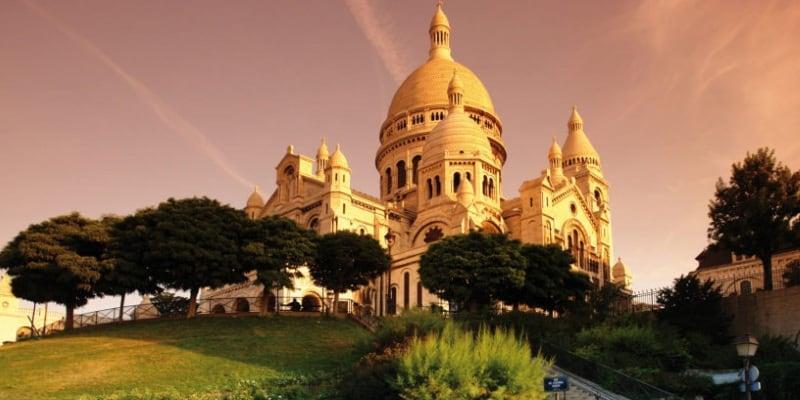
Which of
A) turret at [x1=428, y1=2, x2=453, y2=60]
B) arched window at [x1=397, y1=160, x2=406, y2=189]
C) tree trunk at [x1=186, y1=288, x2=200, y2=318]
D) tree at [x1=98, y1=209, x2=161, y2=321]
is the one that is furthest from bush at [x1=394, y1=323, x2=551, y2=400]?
turret at [x1=428, y1=2, x2=453, y2=60]

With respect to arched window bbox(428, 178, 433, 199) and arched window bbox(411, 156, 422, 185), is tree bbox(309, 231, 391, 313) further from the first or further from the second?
arched window bbox(411, 156, 422, 185)

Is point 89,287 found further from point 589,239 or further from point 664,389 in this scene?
point 589,239

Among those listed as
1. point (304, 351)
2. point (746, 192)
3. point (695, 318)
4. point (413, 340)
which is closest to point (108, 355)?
point (304, 351)

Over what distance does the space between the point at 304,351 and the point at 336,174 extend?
29.1 meters

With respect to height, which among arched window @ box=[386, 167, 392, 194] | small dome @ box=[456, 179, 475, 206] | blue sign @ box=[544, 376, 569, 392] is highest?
arched window @ box=[386, 167, 392, 194]

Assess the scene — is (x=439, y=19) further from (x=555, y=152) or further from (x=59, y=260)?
(x=59, y=260)

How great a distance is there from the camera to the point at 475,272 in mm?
46625

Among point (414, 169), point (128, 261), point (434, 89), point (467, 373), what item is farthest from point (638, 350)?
point (434, 89)

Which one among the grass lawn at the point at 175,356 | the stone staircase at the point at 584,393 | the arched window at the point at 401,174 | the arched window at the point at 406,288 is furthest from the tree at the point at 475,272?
the arched window at the point at 401,174

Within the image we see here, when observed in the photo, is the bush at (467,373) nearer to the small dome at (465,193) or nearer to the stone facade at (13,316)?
the small dome at (465,193)

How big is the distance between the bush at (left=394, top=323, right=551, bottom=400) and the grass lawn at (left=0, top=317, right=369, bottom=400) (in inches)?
309

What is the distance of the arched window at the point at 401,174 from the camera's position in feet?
272

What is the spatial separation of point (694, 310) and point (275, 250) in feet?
75.7

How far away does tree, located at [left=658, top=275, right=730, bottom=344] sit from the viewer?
38500 millimetres
